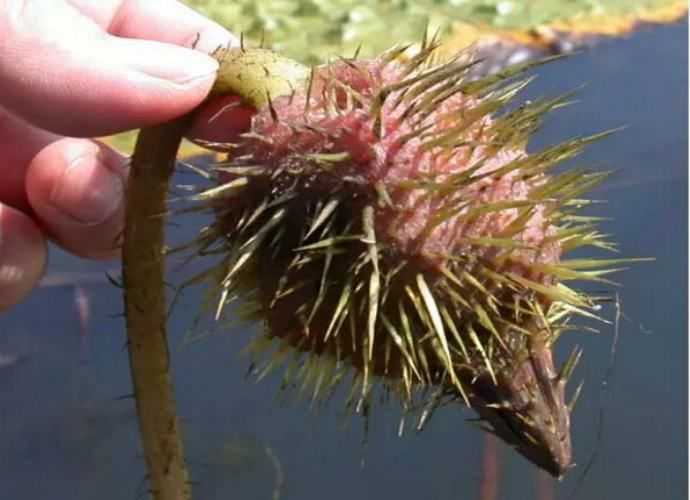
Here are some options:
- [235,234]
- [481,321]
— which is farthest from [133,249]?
[481,321]

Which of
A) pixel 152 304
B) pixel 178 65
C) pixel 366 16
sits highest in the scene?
pixel 366 16

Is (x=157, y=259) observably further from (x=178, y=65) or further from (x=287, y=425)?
(x=287, y=425)

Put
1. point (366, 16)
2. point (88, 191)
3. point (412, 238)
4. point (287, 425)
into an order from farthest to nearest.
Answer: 1. point (366, 16)
2. point (287, 425)
3. point (88, 191)
4. point (412, 238)

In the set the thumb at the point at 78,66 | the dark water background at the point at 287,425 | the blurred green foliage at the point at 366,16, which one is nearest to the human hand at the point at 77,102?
the thumb at the point at 78,66

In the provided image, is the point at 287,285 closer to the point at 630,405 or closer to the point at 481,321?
the point at 481,321

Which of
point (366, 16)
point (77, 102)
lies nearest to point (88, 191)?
point (77, 102)

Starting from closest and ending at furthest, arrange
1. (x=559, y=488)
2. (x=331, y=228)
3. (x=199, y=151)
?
(x=331, y=228), (x=559, y=488), (x=199, y=151)

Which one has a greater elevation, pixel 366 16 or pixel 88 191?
pixel 366 16
